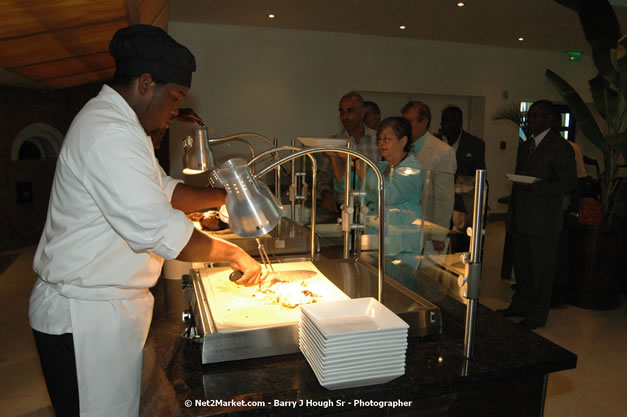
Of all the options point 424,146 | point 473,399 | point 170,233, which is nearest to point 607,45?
point 424,146

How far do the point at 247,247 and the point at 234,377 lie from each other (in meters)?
1.06

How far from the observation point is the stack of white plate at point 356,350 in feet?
2.96

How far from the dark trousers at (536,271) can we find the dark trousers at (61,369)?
A: 111 inches

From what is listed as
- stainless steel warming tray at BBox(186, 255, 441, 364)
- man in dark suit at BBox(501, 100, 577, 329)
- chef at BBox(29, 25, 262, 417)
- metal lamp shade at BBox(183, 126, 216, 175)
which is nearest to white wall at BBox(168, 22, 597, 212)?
man in dark suit at BBox(501, 100, 577, 329)

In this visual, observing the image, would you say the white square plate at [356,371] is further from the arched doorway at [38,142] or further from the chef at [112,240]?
the arched doorway at [38,142]

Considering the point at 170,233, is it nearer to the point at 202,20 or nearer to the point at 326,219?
the point at 326,219

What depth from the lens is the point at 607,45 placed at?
343cm

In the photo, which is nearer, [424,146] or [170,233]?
[170,233]

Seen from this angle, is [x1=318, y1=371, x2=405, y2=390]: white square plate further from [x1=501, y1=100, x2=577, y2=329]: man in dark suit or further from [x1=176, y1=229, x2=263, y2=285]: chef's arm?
[x1=501, y1=100, x2=577, y2=329]: man in dark suit

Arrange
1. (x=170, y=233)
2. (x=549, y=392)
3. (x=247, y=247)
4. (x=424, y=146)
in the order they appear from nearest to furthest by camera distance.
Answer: (x=170, y=233), (x=247, y=247), (x=549, y=392), (x=424, y=146)

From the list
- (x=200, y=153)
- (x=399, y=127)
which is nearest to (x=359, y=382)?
(x=200, y=153)

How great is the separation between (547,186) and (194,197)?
2294mm

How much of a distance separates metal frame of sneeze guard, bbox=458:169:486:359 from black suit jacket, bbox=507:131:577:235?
221cm

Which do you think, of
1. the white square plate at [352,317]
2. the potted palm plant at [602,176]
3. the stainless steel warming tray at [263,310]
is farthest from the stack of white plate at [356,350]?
the potted palm plant at [602,176]
